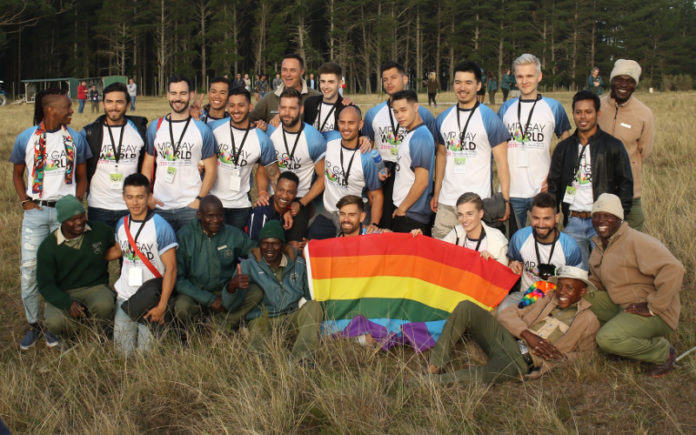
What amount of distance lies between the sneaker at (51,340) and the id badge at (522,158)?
494 centimetres

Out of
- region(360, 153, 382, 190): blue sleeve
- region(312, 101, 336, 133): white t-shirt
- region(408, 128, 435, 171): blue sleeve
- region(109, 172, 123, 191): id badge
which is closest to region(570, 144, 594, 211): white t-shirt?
region(408, 128, 435, 171): blue sleeve

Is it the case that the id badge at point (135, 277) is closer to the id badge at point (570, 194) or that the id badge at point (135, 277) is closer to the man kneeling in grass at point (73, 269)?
the man kneeling in grass at point (73, 269)

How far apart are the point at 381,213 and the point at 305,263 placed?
1.26m

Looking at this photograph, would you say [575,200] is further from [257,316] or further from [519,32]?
[519,32]

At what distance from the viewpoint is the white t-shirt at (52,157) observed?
619 cm

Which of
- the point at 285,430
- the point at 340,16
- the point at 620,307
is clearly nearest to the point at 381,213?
the point at 620,307

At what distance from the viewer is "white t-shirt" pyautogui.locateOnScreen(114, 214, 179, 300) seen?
5977mm

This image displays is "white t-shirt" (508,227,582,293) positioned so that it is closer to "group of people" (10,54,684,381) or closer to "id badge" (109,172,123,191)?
"group of people" (10,54,684,381)

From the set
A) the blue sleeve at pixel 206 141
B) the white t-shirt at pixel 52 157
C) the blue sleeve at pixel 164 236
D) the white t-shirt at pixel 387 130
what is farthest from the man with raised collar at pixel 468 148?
the white t-shirt at pixel 52 157

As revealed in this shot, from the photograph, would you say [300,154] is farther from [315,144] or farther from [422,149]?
[422,149]

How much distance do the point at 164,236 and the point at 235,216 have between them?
103cm

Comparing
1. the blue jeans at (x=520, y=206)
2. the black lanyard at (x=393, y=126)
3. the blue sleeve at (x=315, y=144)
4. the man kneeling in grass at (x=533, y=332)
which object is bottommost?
the man kneeling in grass at (x=533, y=332)

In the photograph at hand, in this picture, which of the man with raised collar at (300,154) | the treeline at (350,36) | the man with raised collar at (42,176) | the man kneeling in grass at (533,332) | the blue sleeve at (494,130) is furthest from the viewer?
the treeline at (350,36)

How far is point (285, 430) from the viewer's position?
440 cm
